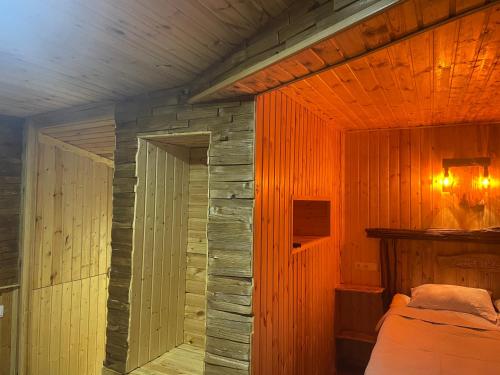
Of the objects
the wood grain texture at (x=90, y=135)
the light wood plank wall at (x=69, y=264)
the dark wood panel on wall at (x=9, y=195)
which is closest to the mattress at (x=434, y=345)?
the wood grain texture at (x=90, y=135)

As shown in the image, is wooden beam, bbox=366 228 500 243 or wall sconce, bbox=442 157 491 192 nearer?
wooden beam, bbox=366 228 500 243

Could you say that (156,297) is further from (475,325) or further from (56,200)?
(475,325)

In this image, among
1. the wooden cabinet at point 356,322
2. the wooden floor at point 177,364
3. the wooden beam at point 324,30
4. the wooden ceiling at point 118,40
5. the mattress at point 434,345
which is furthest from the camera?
the wooden cabinet at point 356,322

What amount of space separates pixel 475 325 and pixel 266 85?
2528mm

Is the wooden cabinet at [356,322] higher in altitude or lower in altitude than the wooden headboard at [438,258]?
lower

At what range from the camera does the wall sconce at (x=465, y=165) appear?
10.9 feet

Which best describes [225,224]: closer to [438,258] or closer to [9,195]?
[9,195]

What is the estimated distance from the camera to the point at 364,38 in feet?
4.33

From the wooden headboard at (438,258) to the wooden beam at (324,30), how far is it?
2.59 metres

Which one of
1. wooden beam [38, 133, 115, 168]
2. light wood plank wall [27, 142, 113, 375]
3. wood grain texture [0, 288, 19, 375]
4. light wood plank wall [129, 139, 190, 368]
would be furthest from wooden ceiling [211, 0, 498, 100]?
wood grain texture [0, 288, 19, 375]

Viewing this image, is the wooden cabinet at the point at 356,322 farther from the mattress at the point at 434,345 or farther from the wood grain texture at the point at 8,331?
the wood grain texture at the point at 8,331

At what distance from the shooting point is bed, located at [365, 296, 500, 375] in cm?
219

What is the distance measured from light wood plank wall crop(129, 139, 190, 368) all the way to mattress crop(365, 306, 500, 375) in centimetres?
140

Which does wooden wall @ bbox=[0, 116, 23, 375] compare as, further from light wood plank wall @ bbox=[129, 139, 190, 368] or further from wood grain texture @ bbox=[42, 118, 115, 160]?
light wood plank wall @ bbox=[129, 139, 190, 368]
